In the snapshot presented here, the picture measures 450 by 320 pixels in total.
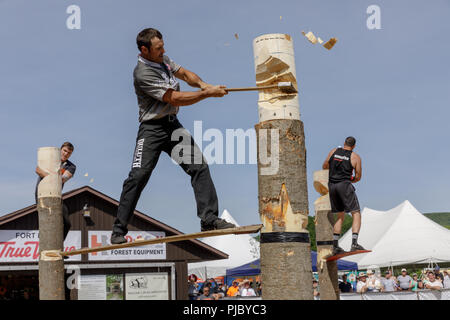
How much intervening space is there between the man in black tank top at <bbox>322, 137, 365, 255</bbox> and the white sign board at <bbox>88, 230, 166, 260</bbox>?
13047mm

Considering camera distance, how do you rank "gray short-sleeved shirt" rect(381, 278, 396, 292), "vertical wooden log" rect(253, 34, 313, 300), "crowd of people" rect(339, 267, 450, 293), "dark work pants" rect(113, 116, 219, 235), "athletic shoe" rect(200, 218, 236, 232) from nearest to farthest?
"vertical wooden log" rect(253, 34, 313, 300), "athletic shoe" rect(200, 218, 236, 232), "dark work pants" rect(113, 116, 219, 235), "crowd of people" rect(339, 267, 450, 293), "gray short-sleeved shirt" rect(381, 278, 396, 292)

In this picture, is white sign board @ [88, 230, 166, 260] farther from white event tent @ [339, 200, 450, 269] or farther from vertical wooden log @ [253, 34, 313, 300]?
vertical wooden log @ [253, 34, 313, 300]

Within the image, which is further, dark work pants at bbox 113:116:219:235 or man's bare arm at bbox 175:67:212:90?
man's bare arm at bbox 175:67:212:90

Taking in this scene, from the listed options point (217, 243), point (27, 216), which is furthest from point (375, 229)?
point (27, 216)

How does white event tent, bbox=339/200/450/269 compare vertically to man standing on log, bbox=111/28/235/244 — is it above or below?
below

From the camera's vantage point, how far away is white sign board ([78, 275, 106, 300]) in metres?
20.2

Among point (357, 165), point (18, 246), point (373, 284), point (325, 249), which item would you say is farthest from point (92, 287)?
point (357, 165)

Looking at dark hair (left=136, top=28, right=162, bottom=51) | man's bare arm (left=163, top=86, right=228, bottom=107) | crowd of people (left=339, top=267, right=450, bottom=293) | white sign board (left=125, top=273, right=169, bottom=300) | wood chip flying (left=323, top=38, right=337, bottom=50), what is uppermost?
dark hair (left=136, top=28, right=162, bottom=51)

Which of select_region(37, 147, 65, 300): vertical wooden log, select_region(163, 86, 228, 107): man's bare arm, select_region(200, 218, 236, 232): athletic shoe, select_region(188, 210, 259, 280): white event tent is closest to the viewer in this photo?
select_region(163, 86, 228, 107): man's bare arm

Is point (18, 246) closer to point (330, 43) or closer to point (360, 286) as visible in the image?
point (360, 286)

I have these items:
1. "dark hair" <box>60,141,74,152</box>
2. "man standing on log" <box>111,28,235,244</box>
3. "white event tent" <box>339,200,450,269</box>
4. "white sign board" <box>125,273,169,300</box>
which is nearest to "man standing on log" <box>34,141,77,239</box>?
"dark hair" <box>60,141,74,152</box>

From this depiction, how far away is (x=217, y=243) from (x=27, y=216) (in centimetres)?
1712

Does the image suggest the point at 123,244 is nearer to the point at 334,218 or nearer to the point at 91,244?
the point at 334,218
